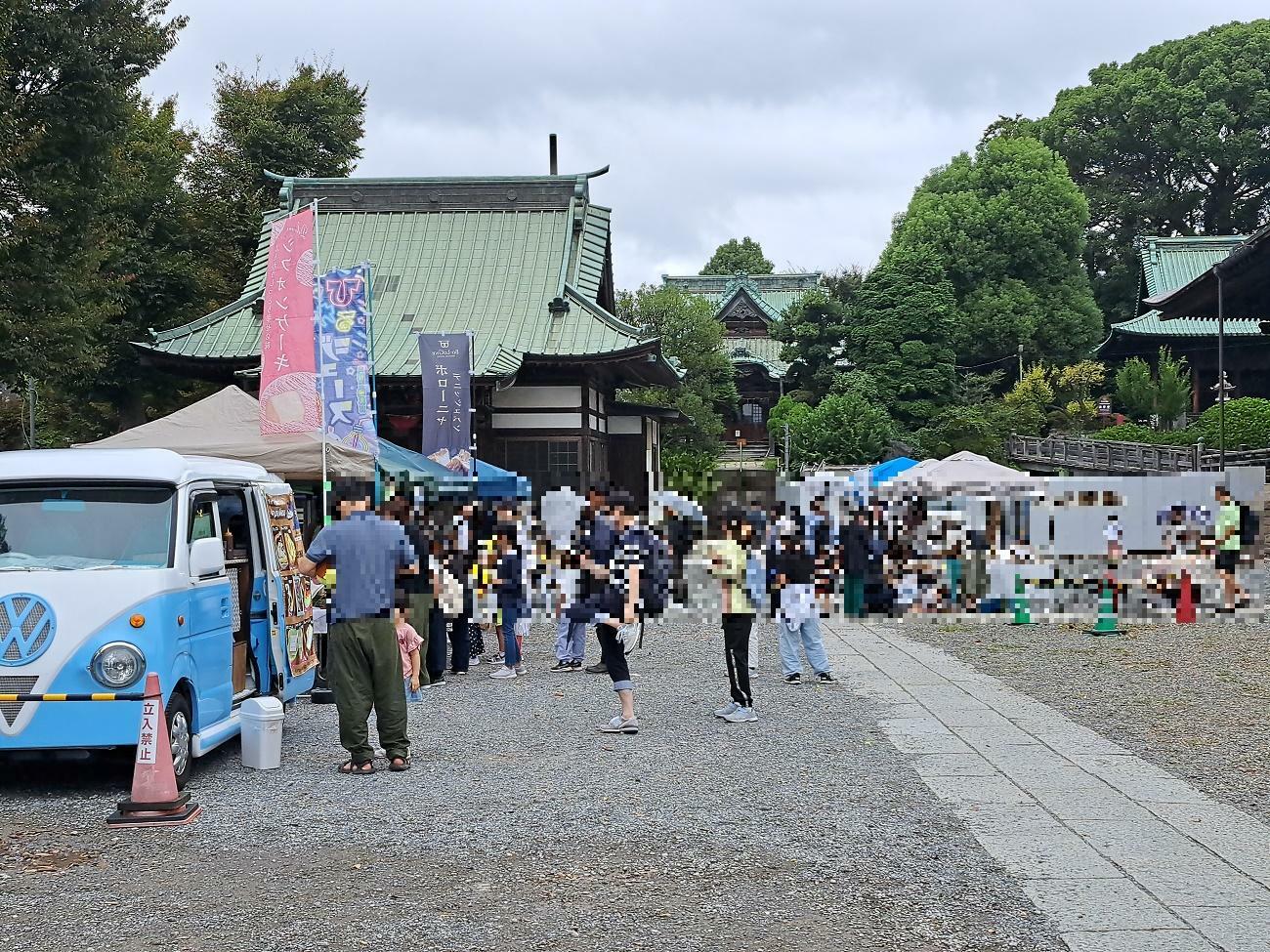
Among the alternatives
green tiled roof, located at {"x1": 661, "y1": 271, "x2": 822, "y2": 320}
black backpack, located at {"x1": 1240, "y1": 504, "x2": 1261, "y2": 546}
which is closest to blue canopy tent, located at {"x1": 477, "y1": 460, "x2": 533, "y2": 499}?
black backpack, located at {"x1": 1240, "y1": 504, "x2": 1261, "y2": 546}

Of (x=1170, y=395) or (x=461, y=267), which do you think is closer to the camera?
(x=461, y=267)

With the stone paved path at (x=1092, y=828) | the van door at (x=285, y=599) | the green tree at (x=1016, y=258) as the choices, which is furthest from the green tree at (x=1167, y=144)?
the van door at (x=285, y=599)

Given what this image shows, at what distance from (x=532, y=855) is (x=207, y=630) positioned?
273 cm

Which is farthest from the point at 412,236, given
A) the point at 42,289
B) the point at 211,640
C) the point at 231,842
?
the point at 231,842

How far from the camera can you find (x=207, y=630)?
7.53 meters

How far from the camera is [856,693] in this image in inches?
431

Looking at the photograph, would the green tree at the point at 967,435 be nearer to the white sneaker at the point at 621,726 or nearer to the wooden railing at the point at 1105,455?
the wooden railing at the point at 1105,455

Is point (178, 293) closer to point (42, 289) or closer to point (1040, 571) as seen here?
point (42, 289)

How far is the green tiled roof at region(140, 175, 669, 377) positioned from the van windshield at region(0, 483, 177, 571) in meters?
15.4

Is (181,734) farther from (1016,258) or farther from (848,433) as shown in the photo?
(1016,258)

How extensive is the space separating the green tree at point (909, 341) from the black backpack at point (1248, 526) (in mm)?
22305

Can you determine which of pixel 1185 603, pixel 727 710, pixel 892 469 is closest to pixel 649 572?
pixel 727 710

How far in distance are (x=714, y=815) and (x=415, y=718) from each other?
3.85 metres

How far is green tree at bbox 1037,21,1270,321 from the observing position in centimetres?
5288
